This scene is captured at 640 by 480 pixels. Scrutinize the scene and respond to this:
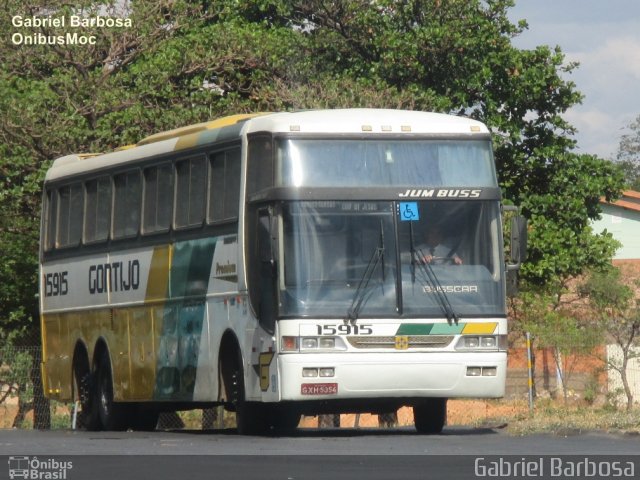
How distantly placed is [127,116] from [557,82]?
908 centimetres

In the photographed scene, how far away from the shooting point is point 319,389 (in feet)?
56.9

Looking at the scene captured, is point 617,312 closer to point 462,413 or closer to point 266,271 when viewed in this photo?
point 462,413

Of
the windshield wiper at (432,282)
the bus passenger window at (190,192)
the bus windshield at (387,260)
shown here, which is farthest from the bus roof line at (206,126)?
the windshield wiper at (432,282)

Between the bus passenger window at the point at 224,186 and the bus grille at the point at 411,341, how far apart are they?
6.93 ft

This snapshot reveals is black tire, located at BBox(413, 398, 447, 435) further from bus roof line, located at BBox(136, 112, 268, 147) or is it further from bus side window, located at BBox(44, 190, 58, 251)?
bus side window, located at BBox(44, 190, 58, 251)

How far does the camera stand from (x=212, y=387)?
1922cm

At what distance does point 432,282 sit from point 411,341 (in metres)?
0.68

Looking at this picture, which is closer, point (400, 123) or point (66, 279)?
point (400, 123)

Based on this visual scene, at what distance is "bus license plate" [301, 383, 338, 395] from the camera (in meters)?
17.3

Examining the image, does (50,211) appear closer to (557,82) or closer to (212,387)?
(212,387)

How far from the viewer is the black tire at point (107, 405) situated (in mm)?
22719
